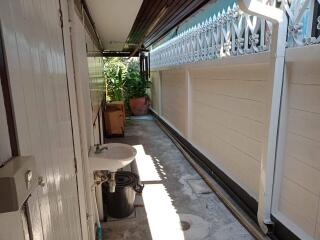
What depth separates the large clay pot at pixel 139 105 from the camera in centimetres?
886

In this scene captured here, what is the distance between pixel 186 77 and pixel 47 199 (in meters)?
4.12

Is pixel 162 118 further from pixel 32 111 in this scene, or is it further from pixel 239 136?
pixel 32 111

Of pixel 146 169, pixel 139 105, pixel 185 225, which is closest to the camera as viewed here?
pixel 185 225

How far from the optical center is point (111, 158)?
214 cm

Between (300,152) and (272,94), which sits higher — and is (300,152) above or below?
below

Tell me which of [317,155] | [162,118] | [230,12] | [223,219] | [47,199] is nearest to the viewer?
[47,199]

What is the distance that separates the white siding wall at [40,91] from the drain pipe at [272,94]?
1575 millimetres

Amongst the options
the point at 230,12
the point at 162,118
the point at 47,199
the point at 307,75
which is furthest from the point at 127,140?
the point at 47,199

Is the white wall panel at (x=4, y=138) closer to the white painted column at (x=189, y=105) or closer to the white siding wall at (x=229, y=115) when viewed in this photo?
the white siding wall at (x=229, y=115)

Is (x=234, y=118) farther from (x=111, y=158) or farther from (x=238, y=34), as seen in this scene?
(x=111, y=158)

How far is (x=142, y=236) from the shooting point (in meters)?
2.34

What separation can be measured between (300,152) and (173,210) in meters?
1.51

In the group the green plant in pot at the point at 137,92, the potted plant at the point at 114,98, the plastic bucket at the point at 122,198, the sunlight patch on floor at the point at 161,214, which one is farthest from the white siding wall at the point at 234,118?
the green plant in pot at the point at 137,92

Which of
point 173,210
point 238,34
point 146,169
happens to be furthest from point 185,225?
point 238,34
